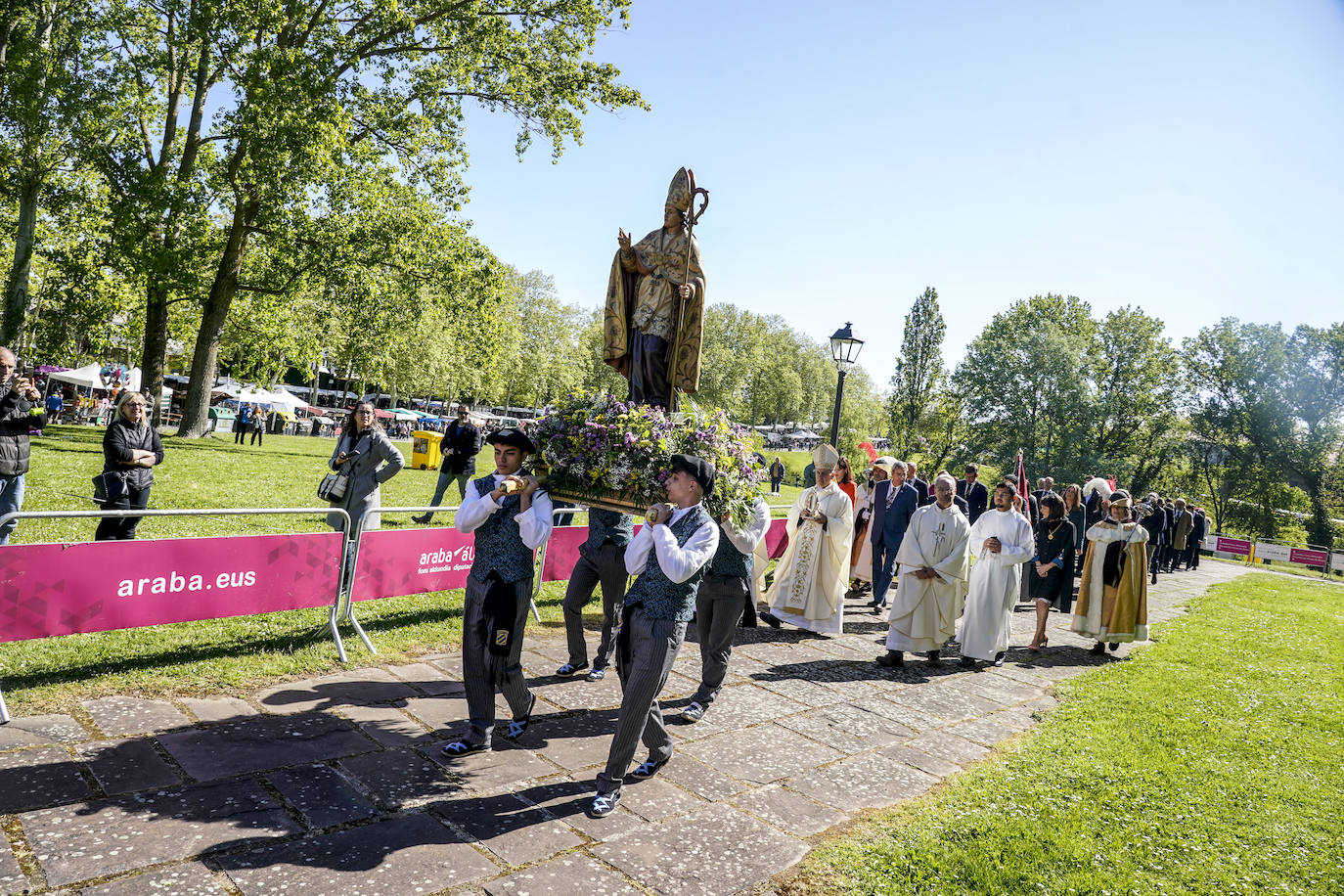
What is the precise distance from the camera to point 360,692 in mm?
6027

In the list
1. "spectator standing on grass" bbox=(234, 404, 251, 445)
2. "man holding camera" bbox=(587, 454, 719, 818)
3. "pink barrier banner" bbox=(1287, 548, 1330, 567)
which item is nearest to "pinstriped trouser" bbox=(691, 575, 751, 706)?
"man holding camera" bbox=(587, 454, 719, 818)

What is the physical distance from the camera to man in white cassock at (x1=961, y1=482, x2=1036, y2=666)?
29.5ft

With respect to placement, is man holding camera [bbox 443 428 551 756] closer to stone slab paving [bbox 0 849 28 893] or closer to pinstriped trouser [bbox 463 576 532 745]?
pinstriped trouser [bbox 463 576 532 745]

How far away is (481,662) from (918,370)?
57.3 metres

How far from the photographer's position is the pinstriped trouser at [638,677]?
14.9 ft

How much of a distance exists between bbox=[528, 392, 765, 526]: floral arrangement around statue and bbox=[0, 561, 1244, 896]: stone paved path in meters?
1.74

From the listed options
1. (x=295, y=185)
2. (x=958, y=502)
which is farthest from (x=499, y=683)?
(x=295, y=185)

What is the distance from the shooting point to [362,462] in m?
7.52

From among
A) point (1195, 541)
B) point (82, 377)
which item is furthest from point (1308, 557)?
point (82, 377)

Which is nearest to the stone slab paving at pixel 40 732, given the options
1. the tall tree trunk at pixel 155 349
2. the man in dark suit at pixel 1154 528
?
the man in dark suit at pixel 1154 528

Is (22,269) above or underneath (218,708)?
above

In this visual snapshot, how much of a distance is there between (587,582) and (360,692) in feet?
6.58

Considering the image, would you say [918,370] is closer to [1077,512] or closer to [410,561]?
[1077,512]

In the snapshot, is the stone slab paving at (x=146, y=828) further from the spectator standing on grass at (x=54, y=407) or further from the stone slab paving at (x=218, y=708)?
the spectator standing on grass at (x=54, y=407)
